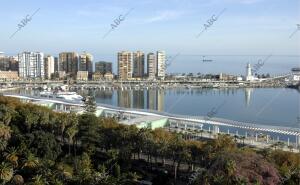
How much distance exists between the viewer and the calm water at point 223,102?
21884 mm

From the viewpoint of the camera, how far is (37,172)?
737cm

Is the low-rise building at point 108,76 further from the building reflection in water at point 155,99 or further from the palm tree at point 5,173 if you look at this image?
the palm tree at point 5,173

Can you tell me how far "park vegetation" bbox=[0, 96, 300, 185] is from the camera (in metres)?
6.28

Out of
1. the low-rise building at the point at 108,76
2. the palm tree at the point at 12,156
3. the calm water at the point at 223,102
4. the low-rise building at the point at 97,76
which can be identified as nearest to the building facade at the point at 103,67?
the low-rise building at the point at 97,76

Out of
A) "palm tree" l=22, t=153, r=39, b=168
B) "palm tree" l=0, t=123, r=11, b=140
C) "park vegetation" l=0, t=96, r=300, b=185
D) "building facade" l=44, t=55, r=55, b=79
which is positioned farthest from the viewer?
"building facade" l=44, t=55, r=55, b=79

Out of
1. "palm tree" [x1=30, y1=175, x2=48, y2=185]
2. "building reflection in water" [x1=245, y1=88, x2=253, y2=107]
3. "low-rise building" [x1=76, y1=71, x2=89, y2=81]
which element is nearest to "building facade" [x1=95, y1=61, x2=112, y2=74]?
"low-rise building" [x1=76, y1=71, x2=89, y2=81]

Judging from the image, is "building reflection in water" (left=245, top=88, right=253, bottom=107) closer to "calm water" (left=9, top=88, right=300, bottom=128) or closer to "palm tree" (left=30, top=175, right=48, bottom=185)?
Result: "calm water" (left=9, top=88, right=300, bottom=128)

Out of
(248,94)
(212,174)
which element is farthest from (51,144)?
(248,94)

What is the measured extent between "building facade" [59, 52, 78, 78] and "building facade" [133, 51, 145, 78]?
19.8 feet

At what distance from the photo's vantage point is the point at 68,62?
145 ft

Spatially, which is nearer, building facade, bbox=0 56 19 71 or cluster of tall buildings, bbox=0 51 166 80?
cluster of tall buildings, bbox=0 51 166 80

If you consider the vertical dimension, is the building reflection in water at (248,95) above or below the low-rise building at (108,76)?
below

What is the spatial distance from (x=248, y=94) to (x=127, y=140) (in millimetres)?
26445

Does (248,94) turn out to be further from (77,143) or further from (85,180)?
(85,180)
